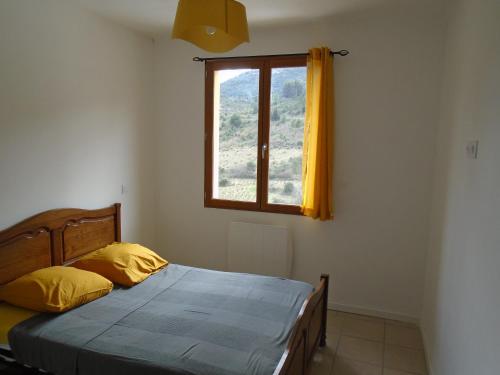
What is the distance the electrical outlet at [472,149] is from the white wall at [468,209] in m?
0.03

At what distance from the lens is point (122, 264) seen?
2639 mm

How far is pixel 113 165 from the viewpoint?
3264mm

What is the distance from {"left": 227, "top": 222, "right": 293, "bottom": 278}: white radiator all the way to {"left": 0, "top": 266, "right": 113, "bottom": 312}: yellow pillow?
1.49 m

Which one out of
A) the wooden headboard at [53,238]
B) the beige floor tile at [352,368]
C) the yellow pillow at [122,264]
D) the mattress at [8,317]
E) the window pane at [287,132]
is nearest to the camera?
the mattress at [8,317]

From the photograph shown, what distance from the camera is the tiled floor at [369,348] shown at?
8.12ft

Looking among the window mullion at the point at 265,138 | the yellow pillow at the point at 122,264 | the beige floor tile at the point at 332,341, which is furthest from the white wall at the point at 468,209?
the yellow pillow at the point at 122,264

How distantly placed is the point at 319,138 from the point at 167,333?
2020mm

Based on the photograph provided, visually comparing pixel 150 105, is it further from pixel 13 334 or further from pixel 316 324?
pixel 316 324

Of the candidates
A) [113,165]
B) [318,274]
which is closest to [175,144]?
[113,165]

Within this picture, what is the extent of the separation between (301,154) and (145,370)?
7.45 ft

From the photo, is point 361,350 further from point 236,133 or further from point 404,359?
point 236,133

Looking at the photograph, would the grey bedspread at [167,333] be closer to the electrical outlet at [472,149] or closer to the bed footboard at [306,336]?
the bed footboard at [306,336]

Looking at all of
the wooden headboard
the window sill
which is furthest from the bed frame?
the window sill

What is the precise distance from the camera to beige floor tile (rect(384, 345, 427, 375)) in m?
2.50
